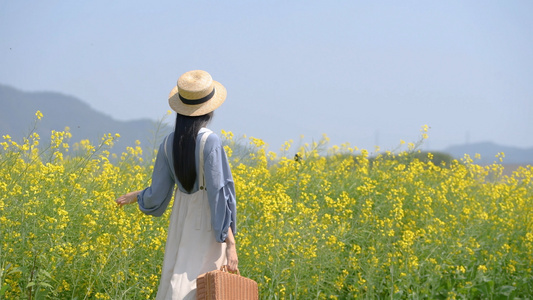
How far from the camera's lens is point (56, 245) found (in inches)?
159

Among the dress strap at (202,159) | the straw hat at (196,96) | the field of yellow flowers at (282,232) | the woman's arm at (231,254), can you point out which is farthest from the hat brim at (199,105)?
the field of yellow flowers at (282,232)

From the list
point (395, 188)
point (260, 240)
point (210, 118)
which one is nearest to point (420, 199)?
point (395, 188)

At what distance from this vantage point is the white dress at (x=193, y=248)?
3.35 m

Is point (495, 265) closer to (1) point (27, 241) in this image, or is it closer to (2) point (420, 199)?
(2) point (420, 199)

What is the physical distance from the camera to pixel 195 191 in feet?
11.2

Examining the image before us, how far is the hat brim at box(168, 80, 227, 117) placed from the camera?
11.1 feet

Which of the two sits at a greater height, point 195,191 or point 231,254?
point 195,191

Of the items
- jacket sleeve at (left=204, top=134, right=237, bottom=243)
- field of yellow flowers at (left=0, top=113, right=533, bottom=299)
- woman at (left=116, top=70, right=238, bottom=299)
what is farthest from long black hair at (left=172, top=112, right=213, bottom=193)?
field of yellow flowers at (left=0, top=113, right=533, bottom=299)

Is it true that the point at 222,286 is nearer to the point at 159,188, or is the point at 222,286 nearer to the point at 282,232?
the point at 159,188

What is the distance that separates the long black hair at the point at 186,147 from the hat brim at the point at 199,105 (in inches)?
1.1

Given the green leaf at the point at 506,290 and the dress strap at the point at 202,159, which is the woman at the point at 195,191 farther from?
the green leaf at the point at 506,290

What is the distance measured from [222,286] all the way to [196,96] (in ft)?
3.14

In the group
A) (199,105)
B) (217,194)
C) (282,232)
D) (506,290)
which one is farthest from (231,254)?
(506,290)

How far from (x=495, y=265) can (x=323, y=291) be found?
145cm
